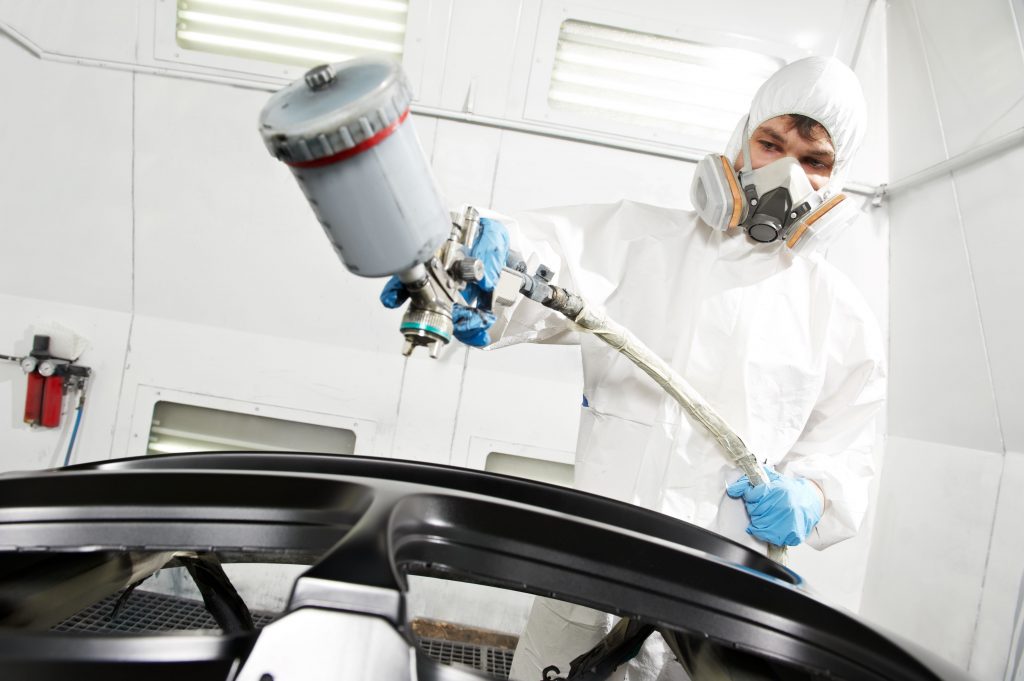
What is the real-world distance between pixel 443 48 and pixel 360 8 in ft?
1.16

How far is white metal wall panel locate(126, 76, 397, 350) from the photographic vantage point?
7.86 feet

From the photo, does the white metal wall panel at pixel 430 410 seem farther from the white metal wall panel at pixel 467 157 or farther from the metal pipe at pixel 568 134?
the metal pipe at pixel 568 134

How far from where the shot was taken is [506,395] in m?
2.41

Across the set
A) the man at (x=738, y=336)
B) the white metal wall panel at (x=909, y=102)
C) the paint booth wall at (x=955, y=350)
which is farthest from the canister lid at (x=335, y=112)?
the white metal wall panel at (x=909, y=102)

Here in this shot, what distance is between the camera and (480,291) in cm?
105

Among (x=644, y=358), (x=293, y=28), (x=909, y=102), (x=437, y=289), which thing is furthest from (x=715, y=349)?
(x=293, y=28)

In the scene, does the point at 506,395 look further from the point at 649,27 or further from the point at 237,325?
the point at 649,27

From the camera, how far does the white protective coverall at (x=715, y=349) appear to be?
1446 mm

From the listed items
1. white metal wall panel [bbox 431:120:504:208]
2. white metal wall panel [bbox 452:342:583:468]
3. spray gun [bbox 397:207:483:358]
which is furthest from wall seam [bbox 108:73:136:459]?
spray gun [bbox 397:207:483:358]

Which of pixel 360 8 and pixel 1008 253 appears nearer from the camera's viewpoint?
pixel 1008 253

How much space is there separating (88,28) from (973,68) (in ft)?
10.2

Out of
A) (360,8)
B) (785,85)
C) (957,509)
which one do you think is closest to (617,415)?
(785,85)

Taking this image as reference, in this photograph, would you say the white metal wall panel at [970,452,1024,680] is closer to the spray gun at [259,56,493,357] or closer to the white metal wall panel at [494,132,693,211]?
the white metal wall panel at [494,132,693,211]

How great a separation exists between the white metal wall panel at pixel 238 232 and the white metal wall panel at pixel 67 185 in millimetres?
106
